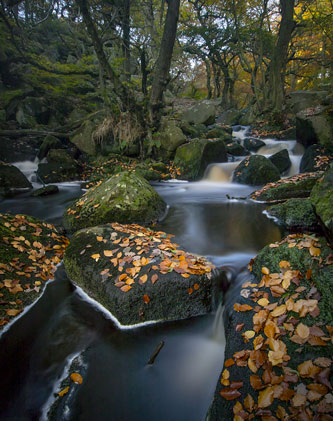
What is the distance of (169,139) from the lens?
10.2 metres

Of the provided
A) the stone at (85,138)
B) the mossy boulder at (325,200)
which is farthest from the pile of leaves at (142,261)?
the stone at (85,138)

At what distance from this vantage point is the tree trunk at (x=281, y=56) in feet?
38.5

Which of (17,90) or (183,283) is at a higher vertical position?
(17,90)

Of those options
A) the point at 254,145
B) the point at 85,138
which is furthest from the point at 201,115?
the point at 85,138

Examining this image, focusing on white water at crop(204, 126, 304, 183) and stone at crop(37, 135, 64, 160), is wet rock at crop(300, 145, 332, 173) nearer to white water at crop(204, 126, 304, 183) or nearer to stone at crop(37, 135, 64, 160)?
white water at crop(204, 126, 304, 183)

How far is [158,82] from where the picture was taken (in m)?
9.62

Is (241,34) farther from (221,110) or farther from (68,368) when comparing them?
(68,368)

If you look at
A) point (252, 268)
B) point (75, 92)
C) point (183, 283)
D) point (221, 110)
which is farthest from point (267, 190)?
point (221, 110)

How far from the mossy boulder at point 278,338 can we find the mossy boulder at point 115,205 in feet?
9.71

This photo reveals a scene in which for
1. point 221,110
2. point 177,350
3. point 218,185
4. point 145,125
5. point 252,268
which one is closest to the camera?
point 177,350

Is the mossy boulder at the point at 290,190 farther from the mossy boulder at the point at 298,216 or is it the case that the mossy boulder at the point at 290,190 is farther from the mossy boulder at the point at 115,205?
the mossy boulder at the point at 115,205

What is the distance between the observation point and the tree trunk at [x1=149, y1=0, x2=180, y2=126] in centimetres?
901

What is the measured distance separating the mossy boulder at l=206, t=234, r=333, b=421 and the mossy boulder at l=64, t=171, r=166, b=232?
2.96 meters

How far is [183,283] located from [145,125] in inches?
349
